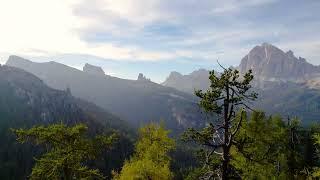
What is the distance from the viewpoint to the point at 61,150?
34750mm

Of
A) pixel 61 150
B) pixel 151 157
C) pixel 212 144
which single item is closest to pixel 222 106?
pixel 212 144

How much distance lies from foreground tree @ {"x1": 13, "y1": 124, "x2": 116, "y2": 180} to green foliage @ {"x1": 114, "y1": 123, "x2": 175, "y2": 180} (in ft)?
41.1

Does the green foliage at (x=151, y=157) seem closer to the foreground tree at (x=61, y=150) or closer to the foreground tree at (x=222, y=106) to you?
the foreground tree at (x=61, y=150)

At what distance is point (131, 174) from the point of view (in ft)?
160

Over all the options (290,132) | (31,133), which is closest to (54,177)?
(31,133)

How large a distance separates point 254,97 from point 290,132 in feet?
89.7

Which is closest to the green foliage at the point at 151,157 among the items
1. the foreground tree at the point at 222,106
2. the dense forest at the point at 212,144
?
the dense forest at the point at 212,144

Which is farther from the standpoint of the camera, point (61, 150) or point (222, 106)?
point (61, 150)

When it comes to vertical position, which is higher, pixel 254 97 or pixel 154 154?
pixel 254 97

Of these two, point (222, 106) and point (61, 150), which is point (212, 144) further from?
point (61, 150)

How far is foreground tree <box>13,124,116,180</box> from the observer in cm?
3434

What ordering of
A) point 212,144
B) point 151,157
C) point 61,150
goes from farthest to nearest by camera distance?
point 151,157 → point 61,150 → point 212,144

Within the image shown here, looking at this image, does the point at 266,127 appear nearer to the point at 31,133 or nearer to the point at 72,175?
the point at 72,175

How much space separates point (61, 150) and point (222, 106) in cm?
1504
